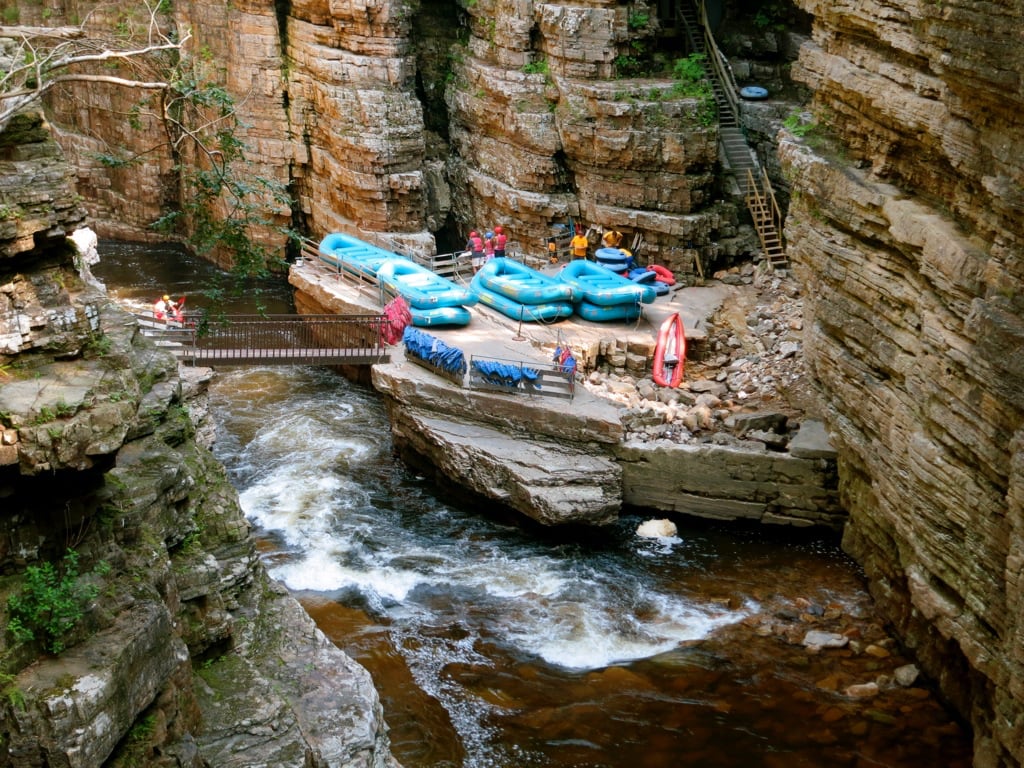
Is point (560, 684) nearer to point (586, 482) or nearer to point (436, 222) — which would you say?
point (586, 482)

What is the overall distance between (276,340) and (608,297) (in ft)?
20.6

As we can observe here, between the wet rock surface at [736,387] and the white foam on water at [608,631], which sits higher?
the wet rock surface at [736,387]

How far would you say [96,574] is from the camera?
8211 millimetres

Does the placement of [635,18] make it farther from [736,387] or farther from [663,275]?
[736,387]

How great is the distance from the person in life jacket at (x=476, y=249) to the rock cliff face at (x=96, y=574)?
14.9 m

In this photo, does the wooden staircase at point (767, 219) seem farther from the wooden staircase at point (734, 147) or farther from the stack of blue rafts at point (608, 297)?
the stack of blue rafts at point (608, 297)

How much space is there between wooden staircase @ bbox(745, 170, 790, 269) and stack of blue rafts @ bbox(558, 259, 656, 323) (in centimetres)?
393

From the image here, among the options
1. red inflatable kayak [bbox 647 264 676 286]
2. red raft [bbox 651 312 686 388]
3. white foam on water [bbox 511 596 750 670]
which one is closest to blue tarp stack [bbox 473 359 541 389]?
red raft [bbox 651 312 686 388]

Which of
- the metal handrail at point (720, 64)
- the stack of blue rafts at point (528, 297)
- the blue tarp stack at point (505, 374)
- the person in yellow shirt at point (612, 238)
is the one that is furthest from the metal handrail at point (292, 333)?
the metal handrail at point (720, 64)

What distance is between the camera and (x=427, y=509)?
60.1 feet

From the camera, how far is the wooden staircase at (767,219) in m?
24.5

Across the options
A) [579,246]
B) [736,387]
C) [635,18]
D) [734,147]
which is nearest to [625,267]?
[579,246]

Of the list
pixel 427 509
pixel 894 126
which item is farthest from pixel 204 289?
pixel 894 126

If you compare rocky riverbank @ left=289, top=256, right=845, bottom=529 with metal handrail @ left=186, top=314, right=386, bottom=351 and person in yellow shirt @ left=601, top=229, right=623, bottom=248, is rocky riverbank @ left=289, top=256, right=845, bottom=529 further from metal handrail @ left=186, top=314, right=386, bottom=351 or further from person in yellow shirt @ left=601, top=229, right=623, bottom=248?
person in yellow shirt @ left=601, top=229, right=623, bottom=248
